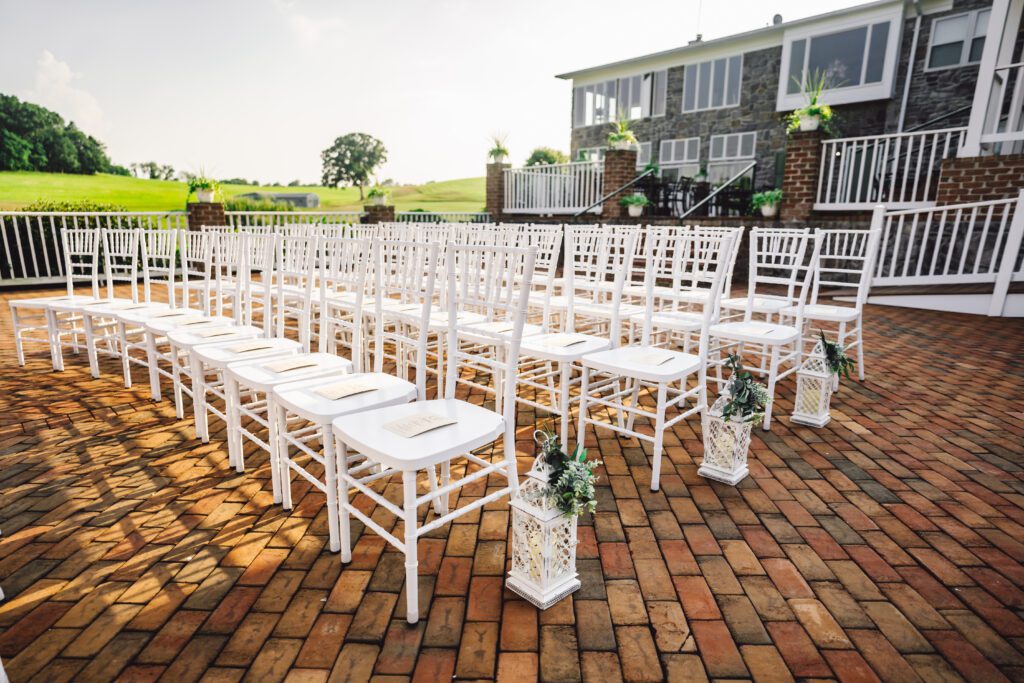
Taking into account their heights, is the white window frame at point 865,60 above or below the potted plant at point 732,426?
above

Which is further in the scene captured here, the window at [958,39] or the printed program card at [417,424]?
the window at [958,39]

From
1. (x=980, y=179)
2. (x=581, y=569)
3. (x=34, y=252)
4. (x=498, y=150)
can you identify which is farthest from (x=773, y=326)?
(x=498, y=150)

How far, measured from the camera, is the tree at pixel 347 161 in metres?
39.4

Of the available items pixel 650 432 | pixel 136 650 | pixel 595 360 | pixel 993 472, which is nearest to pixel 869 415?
pixel 993 472

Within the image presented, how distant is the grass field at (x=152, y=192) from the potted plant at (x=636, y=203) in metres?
7.62

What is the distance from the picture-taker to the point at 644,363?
2.55 metres

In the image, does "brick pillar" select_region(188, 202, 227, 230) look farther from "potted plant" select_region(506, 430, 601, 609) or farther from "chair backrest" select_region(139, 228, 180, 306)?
"potted plant" select_region(506, 430, 601, 609)

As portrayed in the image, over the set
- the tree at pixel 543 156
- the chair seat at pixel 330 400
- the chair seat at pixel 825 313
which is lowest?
the chair seat at pixel 330 400

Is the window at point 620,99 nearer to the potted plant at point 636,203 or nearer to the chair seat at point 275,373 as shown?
the potted plant at point 636,203

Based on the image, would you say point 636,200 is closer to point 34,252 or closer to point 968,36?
point 968,36

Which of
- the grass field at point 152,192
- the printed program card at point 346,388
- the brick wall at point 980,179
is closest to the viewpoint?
the printed program card at point 346,388

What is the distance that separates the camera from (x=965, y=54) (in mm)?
10859

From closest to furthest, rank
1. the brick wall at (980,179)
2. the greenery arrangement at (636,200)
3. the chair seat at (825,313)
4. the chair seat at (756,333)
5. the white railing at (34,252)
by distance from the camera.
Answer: the chair seat at (756,333) < the chair seat at (825,313) < the brick wall at (980,179) < the white railing at (34,252) < the greenery arrangement at (636,200)

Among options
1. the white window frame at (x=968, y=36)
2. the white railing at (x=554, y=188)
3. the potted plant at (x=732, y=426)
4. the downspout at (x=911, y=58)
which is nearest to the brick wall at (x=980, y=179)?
the white railing at (x=554, y=188)
